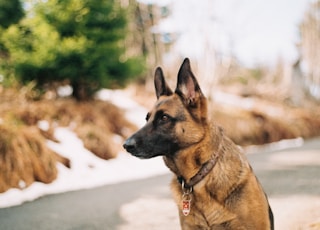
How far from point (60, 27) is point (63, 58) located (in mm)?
707

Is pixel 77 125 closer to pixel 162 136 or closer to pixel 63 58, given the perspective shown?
pixel 63 58

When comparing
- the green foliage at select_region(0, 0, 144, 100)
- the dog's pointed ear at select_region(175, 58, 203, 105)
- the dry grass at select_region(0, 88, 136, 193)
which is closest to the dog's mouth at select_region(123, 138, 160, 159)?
the dog's pointed ear at select_region(175, 58, 203, 105)

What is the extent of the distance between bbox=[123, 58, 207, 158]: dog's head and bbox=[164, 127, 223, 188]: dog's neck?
0.21 ft

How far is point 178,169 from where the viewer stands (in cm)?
287

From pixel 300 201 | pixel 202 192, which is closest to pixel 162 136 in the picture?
pixel 202 192

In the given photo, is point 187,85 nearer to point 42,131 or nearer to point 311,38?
point 42,131

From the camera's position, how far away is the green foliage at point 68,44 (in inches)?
342

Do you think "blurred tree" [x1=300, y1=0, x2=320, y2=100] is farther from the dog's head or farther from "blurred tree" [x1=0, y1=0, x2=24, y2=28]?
the dog's head

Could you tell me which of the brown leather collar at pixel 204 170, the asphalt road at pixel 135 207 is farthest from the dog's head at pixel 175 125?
the asphalt road at pixel 135 207

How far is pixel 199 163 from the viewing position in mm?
2803

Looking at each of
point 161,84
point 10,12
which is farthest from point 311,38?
point 161,84

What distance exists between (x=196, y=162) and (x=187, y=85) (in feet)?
1.77

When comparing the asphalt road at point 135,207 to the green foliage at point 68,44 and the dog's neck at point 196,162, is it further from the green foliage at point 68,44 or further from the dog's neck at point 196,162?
the green foliage at point 68,44

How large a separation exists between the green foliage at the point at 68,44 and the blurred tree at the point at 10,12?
6.09 feet
